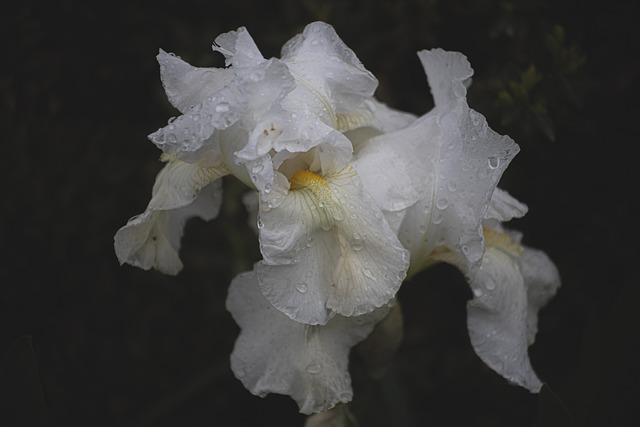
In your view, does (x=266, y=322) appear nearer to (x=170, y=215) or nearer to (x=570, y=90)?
(x=170, y=215)

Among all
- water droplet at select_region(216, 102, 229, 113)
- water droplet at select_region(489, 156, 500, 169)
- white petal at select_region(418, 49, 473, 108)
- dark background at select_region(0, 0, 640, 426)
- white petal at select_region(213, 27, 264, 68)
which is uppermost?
white petal at select_region(213, 27, 264, 68)

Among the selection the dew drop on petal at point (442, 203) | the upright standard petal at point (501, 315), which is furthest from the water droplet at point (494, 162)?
the upright standard petal at point (501, 315)

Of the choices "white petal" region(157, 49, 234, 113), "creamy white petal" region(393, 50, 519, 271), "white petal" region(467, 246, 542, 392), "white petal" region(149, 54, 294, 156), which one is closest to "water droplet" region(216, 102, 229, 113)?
"white petal" region(149, 54, 294, 156)

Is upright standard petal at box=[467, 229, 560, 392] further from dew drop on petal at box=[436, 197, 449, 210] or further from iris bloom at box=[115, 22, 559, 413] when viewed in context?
dew drop on petal at box=[436, 197, 449, 210]

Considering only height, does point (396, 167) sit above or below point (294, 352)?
above

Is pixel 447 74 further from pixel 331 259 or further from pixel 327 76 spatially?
pixel 331 259

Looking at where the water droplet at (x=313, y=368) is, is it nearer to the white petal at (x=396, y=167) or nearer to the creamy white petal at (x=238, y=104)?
the white petal at (x=396, y=167)

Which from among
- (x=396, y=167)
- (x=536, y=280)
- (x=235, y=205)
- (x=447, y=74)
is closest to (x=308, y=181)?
(x=396, y=167)
